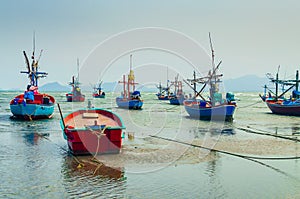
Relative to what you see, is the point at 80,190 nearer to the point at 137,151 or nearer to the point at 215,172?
the point at 215,172

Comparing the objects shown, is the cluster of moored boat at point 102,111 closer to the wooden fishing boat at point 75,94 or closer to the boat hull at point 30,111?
the boat hull at point 30,111

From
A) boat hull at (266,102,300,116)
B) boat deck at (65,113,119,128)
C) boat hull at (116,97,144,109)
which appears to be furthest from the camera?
boat hull at (116,97,144,109)

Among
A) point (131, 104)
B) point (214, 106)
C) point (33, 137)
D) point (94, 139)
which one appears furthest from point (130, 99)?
point (94, 139)

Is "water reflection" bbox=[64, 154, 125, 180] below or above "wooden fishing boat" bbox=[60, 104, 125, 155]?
below

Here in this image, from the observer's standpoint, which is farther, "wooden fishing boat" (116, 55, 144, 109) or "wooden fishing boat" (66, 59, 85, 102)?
"wooden fishing boat" (66, 59, 85, 102)

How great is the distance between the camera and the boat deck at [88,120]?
17.2 metres

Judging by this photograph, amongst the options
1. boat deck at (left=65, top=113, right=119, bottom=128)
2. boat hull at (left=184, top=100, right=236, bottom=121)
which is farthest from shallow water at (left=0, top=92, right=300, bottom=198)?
boat hull at (left=184, top=100, right=236, bottom=121)

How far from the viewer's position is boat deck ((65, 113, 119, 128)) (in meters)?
17.2

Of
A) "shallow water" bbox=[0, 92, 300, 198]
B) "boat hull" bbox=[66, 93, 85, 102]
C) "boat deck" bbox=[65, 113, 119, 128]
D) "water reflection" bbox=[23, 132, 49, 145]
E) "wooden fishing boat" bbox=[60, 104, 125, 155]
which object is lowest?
"shallow water" bbox=[0, 92, 300, 198]

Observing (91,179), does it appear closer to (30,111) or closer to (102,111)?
(102,111)

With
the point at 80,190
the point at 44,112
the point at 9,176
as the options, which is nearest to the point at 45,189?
the point at 80,190

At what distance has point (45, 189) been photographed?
9.79 meters

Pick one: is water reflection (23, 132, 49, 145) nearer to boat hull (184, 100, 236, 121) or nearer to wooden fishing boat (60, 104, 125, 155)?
wooden fishing boat (60, 104, 125, 155)

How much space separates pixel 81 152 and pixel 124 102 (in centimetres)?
3903
